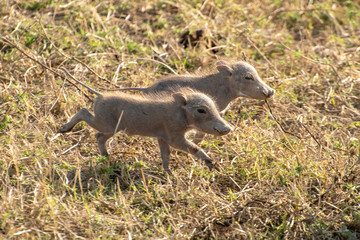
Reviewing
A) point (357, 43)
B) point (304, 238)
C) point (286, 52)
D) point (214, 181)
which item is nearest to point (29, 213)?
point (214, 181)

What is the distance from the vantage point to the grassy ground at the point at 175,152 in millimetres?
5309

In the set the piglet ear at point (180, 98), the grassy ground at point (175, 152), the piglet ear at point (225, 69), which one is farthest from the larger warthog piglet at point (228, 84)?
the piglet ear at point (180, 98)

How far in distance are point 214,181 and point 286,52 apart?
4469 millimetres

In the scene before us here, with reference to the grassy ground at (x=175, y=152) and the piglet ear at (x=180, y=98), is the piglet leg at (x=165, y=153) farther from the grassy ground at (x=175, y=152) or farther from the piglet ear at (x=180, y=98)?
the piglet ear at (x=180, y=98)

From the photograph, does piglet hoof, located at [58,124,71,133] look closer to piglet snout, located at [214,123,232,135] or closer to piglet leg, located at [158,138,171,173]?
piglet leg, located at [158,138,171,173]

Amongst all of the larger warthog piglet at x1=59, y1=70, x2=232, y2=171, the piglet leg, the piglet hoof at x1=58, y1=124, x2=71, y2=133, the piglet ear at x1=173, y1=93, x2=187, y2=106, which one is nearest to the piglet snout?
the larger warthog piglet at x1=59, y1=70, x2=232, y2=171

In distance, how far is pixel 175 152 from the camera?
6750mm

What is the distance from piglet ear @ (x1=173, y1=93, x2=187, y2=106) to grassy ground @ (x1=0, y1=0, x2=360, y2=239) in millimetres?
782

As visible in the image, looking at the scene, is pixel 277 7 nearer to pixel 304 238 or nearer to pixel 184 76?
pixel 184 76

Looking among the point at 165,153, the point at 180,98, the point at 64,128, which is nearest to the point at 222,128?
the point at 180,98

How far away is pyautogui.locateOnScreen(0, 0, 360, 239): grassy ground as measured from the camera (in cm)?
531

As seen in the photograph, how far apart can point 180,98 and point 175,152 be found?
90cm

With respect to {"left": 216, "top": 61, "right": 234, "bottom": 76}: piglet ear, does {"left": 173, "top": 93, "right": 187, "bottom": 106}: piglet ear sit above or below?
above

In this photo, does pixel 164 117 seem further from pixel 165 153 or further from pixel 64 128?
pixel 64 128
